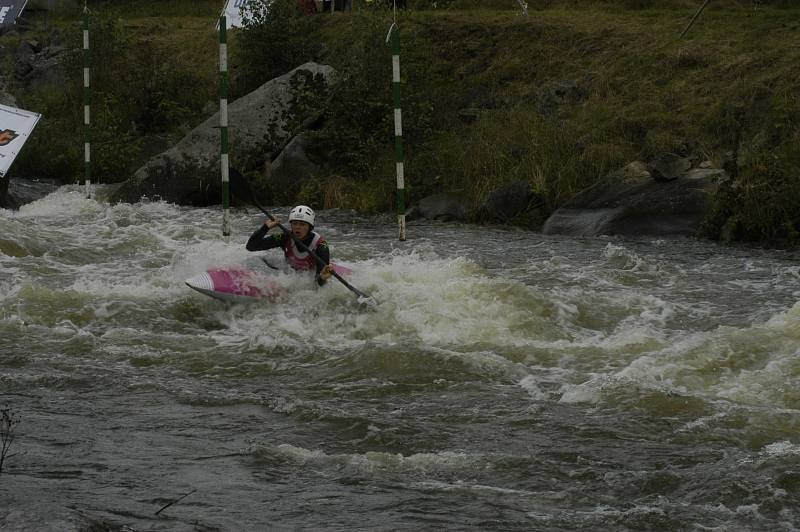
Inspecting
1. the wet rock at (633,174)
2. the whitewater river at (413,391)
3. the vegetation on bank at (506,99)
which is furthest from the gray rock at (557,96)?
the whitewater river at (413,391)

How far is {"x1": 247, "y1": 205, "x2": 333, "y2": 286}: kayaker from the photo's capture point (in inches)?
348

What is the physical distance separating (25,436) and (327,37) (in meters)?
16.4

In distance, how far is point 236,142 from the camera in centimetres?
1556

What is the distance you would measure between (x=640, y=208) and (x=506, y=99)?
5149 mm

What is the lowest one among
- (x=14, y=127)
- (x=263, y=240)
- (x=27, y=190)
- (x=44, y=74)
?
(x=27, y=190)

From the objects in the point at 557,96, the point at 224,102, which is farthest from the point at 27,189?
the point at 557,96

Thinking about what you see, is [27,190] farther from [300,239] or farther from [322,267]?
[322,267]

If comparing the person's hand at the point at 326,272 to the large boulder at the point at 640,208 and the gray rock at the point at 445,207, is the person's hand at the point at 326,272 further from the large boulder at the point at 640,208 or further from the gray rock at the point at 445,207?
the gray rock at the point at 445,207

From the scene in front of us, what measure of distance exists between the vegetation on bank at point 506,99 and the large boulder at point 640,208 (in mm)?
318

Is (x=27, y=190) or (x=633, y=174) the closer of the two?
(x=633, y=174)

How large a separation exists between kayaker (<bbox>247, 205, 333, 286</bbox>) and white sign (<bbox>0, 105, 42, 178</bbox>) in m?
7.15

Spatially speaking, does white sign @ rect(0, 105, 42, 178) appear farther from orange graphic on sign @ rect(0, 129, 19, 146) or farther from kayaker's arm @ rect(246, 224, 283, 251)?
kayaker's arm @ rect(246, 224, 283, 251)

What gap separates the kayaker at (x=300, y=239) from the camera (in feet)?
29.0

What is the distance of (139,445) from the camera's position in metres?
5.19
